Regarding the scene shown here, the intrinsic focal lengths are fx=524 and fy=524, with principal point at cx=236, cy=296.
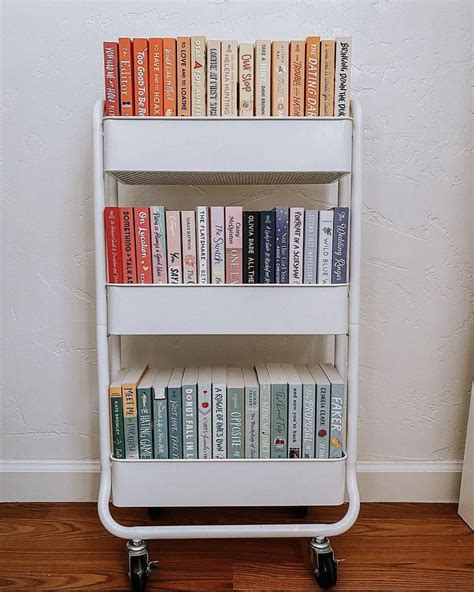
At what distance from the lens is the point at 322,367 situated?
119 centimetres

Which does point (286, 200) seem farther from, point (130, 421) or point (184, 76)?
point (130, 421)

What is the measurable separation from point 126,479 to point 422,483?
76cm

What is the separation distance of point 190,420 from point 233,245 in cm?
36

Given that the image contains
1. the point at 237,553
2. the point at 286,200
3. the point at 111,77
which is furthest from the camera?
the point at 286,200

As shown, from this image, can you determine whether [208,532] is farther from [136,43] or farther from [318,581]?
[136,43]

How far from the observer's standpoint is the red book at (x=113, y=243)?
0.99 m

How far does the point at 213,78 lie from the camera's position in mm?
990

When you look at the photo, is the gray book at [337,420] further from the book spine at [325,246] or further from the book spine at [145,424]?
the book spine at [145,424]

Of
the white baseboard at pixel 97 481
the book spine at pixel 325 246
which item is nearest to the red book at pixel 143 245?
the book spine at pixel 325 246

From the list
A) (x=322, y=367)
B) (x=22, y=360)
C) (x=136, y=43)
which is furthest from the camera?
(x=22, y=360)

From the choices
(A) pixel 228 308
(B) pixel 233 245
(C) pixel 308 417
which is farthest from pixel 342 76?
(C) pixel 308 417

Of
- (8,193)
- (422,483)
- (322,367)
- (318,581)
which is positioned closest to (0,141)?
(8,193)

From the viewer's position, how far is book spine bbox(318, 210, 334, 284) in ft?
3.29

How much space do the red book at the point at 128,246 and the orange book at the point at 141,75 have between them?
19cm
